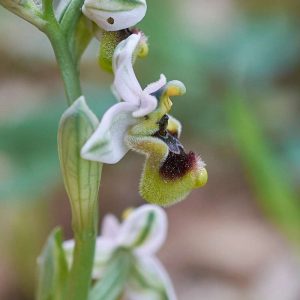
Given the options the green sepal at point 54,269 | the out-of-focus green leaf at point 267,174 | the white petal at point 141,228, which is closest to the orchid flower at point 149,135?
the green sepal at point 54,269

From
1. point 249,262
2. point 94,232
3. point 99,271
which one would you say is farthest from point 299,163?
point 94,232

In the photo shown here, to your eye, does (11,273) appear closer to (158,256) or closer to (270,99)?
(158,256)

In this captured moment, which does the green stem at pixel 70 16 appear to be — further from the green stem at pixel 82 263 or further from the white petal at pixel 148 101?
the green stem at pixel 82 263

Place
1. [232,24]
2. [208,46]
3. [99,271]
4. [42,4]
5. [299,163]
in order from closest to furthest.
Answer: [42,4]
[99,271]
[299,163]
[208,46]
[232,24]

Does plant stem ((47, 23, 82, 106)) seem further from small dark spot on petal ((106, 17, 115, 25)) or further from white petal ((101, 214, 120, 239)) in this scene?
white petal ((101, 214, 120, 239))

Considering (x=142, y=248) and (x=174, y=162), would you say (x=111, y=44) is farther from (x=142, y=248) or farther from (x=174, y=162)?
(x=142, y=248)

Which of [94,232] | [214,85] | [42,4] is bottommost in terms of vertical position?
[214,85]

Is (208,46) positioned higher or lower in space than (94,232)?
lower

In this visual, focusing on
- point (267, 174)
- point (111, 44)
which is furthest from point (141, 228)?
point (267, 174)
